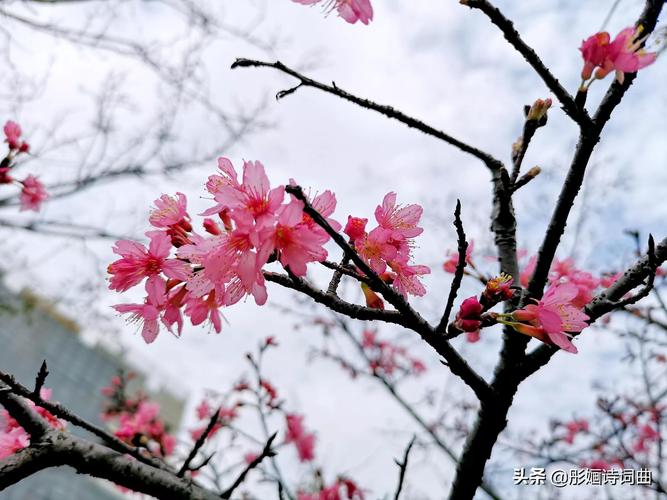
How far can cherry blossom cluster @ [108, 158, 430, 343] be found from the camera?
97cm

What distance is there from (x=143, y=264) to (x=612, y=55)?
4.54ft

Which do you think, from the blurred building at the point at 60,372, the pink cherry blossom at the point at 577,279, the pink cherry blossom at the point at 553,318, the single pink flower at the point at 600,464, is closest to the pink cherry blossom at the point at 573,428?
the single pink flower at the point at 600,464

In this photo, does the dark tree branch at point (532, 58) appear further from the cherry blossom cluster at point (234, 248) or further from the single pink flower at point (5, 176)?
the single pink flower at point (5, 176)

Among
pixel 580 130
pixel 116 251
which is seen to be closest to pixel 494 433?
pixel 580 130

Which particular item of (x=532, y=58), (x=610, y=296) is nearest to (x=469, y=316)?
(x=610, y=296)

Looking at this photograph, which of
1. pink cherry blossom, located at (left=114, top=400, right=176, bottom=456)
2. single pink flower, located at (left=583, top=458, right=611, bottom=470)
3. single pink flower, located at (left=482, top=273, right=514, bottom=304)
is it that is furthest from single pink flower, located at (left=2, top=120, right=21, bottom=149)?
single pink flower, located at (left=583, top=458, right=611, bottom=470)

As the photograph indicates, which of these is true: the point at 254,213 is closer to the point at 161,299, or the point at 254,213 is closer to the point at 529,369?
the point at 161,299

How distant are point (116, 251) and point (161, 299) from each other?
192 mm

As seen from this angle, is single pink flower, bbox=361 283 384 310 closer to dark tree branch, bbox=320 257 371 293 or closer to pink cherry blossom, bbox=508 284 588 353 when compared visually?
dark tree branch, bbox=320 257 371 293

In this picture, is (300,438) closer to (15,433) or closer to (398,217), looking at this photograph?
(15,433)

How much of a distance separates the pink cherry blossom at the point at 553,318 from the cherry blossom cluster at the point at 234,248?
0.93 feet

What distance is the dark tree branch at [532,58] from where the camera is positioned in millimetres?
1064

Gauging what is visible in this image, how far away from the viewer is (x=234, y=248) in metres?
1.02

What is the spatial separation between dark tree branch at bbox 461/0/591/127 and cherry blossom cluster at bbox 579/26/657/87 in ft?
0.22
